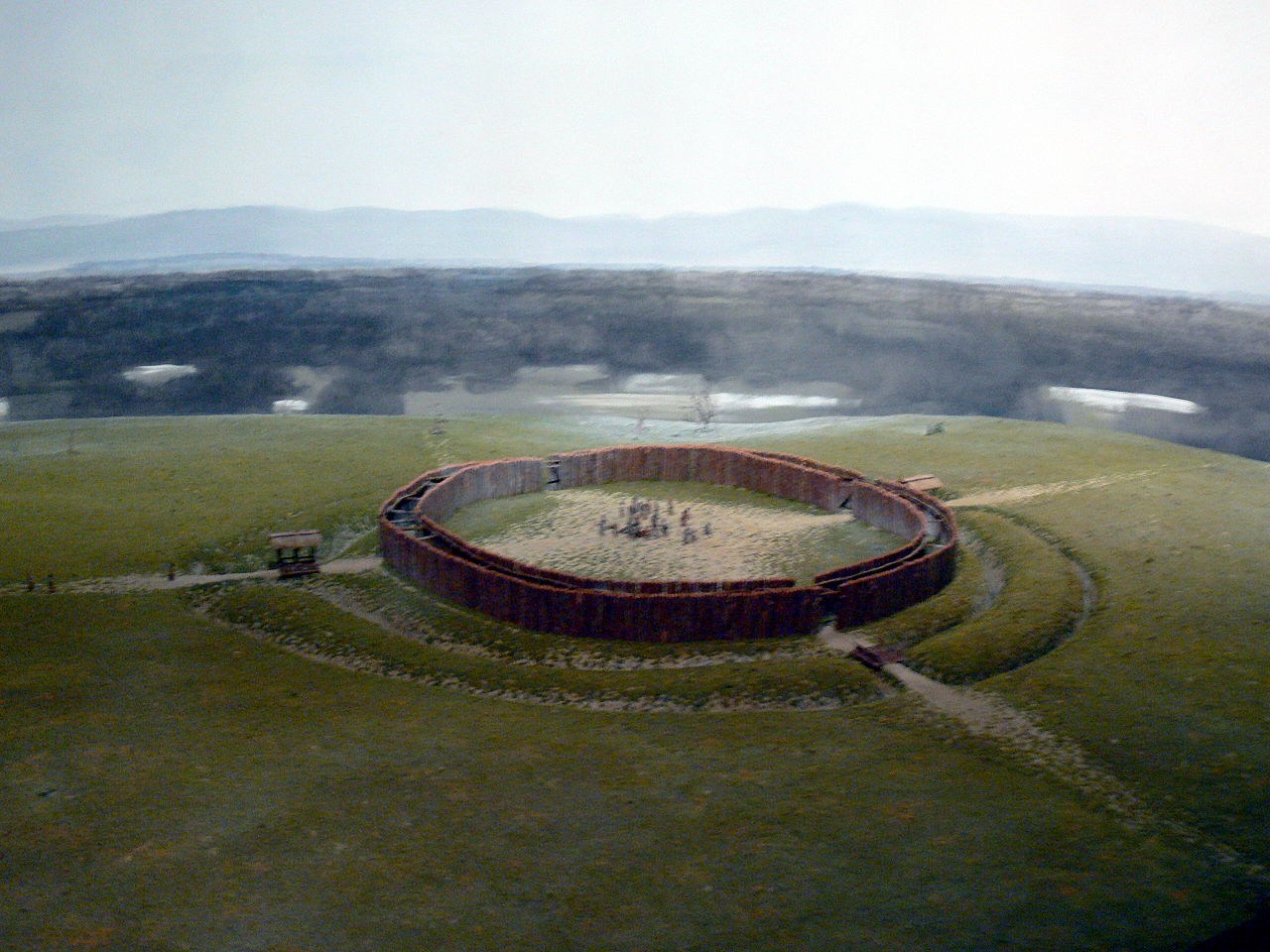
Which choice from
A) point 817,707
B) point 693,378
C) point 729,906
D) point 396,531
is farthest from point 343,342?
point 729,906

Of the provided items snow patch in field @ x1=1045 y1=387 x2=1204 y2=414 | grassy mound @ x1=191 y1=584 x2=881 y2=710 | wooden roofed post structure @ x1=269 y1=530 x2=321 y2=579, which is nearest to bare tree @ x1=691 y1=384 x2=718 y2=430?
snow patch in field @ x1=1045 y1=387 x2=1204 y2=414

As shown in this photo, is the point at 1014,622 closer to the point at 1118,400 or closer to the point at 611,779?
the point at 611,779

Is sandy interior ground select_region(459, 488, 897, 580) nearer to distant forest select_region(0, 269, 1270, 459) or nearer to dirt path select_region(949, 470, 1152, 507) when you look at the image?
dirt path select_region(949, 470, 1152, 507)

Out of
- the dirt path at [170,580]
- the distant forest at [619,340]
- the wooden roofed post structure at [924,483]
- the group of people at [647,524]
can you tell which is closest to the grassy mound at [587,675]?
the dirt path at [170,580]

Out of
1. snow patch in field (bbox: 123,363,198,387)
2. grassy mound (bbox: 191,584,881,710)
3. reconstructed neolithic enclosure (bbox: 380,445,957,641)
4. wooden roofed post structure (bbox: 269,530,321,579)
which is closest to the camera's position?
grassy mound (bbox: 191,584,881,710)

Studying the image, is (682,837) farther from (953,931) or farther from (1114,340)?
(1114,340)

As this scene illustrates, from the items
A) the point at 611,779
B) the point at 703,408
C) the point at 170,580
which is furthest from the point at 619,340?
the point at 611,779

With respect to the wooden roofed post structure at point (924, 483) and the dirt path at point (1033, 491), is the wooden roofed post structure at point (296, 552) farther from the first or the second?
the dirt path at point (1033, 491)
